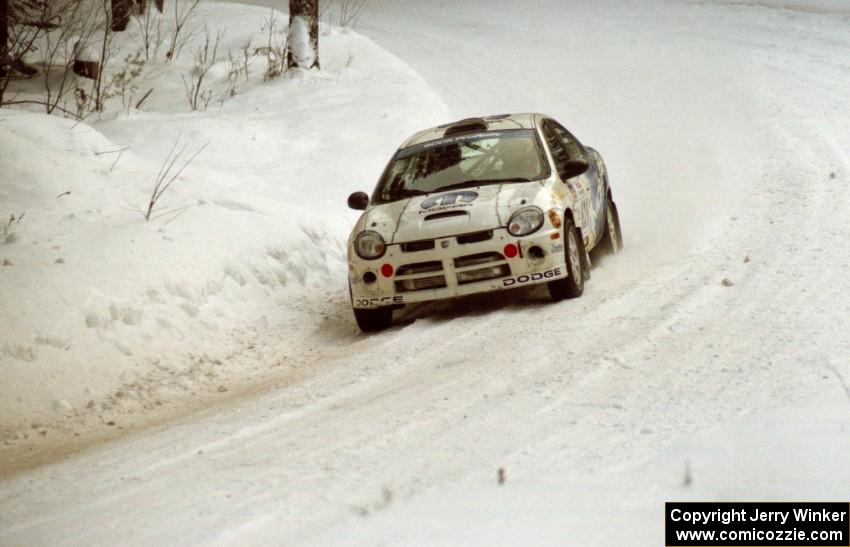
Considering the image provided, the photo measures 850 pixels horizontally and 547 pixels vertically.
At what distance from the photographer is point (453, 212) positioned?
9.73 metres

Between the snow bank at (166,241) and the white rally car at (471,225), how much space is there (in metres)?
1.04

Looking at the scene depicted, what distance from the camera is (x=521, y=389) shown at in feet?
→ 24.0

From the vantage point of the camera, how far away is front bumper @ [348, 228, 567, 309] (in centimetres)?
954

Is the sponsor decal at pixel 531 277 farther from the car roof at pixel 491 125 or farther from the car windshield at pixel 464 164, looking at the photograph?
the car roof at pixel 491 125

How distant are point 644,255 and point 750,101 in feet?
25.0

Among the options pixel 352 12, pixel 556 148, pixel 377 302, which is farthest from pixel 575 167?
pixel 352 12

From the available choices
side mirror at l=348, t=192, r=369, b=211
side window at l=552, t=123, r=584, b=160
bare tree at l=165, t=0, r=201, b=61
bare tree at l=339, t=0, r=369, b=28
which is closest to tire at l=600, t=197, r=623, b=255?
side window at l=552, t=123, r=584, b=160

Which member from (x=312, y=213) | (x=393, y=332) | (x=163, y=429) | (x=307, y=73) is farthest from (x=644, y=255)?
(x=307, y=73)

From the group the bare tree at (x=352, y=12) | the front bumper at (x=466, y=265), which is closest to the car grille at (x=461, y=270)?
the front bumper at (x=466, y=265)

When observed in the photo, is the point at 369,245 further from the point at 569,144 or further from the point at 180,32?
the point at 180,32

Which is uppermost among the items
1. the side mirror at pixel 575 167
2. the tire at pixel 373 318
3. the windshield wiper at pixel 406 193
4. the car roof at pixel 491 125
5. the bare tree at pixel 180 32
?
the bare tree at pixel 180 32

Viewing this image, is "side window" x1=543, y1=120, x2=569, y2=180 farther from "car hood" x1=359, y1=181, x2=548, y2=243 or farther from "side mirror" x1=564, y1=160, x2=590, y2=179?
"car hood" x1=359, y1=181, x2=548, y2=243

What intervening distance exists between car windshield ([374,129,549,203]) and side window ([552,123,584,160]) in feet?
1.99

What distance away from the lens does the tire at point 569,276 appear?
31.8 feet
